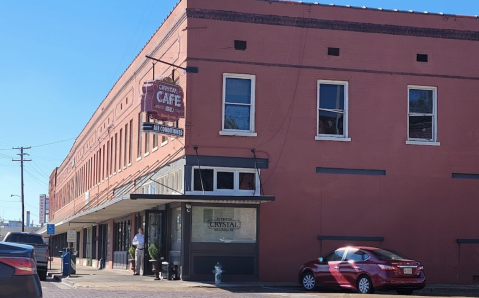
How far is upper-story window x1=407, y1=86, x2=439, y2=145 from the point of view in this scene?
2569cm

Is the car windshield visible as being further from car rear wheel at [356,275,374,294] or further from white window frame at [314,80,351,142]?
white window frame at [314,80,351,142]

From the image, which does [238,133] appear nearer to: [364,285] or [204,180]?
[204,180]

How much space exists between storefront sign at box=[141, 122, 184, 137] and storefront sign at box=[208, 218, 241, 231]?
3132mm

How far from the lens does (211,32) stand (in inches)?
952

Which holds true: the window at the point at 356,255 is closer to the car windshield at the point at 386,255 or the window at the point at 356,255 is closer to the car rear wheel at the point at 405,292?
the car windshield at the point at 386,255

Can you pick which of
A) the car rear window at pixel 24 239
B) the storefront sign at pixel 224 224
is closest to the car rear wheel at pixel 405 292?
the storefront sign at pixel 224 224

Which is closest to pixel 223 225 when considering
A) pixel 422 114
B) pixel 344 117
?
pixel 344 117

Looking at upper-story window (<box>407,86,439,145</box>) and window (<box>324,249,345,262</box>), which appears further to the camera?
upper-story window (<box>407,86,439,145</box>)

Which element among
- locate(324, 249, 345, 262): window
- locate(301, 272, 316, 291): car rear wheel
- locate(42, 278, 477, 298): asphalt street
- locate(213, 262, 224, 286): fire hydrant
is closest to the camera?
locate(42, 278, 477, 298): asphalt street

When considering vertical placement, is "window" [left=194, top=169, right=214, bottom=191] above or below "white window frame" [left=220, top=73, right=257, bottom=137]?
below

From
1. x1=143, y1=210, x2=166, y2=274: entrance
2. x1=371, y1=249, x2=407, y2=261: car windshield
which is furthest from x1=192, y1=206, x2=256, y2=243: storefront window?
x1=371, y1=249, x2=407, y2=261: car windshield

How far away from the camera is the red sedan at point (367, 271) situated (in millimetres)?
19688

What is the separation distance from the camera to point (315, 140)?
24781mm

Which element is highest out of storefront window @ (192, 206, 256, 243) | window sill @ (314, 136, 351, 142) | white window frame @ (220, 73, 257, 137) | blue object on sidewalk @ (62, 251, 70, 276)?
white window frame @ (220, 73, 257, 137)
